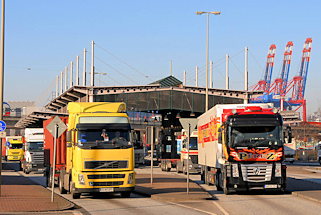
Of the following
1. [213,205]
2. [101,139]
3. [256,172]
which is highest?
[101,139]

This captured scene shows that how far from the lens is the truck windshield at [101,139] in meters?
20.1

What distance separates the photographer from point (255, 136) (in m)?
21.6

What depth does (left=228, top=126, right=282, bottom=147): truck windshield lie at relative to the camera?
850 inches

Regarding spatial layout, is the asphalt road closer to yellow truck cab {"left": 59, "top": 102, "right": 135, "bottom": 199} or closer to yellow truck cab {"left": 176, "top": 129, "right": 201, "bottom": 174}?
yellow truck cab {"left": 59, "top": 102, "right": 135, "bottom": 199}

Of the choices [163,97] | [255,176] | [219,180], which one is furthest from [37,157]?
[163,97]

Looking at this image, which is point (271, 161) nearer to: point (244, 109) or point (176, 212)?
point (244, 109)

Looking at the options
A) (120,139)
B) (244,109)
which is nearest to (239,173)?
(244,109)

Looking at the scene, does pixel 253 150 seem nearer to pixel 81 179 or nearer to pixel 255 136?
pixel 255 136

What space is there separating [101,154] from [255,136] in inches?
230

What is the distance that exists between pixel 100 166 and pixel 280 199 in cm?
655

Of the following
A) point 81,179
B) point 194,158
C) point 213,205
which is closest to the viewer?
point 213,205

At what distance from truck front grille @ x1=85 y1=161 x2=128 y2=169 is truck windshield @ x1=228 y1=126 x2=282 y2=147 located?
4245mm

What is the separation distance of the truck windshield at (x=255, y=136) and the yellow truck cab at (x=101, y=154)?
399cm

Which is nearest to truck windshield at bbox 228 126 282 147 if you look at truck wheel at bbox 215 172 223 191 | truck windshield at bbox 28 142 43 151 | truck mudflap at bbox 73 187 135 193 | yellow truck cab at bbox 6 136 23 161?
truck wheel at bbox 215 172 223 191
